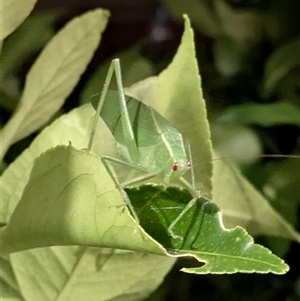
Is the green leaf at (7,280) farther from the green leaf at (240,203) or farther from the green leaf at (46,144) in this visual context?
the green leaf at (240,203)

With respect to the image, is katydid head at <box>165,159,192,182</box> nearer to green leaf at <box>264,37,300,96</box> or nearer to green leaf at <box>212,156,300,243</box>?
green leaf at <box>212,156,300,243</box>

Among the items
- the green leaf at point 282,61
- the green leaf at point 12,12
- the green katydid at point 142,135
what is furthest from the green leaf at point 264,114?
the green leaf at point 12,12

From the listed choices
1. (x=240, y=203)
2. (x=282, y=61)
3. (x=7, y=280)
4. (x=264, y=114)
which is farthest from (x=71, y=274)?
(x=282, y=61)

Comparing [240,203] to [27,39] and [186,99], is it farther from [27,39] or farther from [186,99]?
[27,39]

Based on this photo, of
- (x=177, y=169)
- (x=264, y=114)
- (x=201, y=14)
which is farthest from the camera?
(x=201, y=14)

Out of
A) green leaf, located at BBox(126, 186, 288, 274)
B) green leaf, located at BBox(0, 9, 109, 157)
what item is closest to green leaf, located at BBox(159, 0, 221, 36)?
green leaf, located at BBox(0, 9, 109, 157)

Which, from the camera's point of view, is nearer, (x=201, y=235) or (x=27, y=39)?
(x=201, y=235)

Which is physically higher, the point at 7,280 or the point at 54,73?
the point at 54,73

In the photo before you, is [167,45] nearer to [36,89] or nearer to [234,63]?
[234,63]

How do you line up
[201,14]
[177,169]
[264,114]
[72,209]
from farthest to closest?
[201,14] < [264,114] < [177,169] < [72,209]
